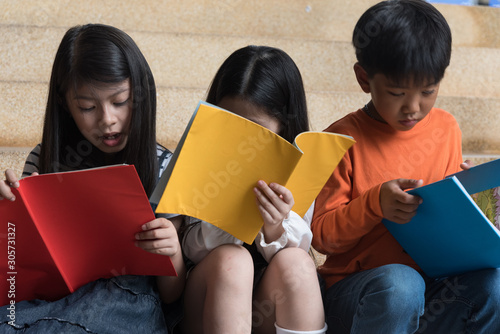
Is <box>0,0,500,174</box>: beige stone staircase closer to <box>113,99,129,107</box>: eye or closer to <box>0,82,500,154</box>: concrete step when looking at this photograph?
<box>0,82,500,154</box>: concrete step

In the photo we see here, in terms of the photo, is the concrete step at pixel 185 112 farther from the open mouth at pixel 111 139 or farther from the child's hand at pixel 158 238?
the child's hand at pixel 158 238

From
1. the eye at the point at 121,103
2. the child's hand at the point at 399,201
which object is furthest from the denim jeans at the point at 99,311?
the child's hand at the point at 399,201

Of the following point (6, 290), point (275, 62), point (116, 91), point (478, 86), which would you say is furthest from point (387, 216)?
point (478, 86)

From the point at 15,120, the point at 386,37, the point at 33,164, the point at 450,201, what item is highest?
the point at 386,37

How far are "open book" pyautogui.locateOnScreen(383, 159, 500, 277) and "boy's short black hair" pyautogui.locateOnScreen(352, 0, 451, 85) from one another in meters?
0.17

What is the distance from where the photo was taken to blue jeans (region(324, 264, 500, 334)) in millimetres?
797

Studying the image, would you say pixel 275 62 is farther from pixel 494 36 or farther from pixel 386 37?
pixel 494 36

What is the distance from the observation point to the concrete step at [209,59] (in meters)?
1.57

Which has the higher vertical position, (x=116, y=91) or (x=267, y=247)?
(x=116, y=91)

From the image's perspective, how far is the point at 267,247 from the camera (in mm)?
860

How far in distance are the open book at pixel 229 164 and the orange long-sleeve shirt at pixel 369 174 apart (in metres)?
0.13

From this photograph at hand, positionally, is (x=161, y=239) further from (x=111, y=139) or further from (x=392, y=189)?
(x=392, y=189)

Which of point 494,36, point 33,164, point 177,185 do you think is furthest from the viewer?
point 494,36

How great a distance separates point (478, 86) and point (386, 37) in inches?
42.0
